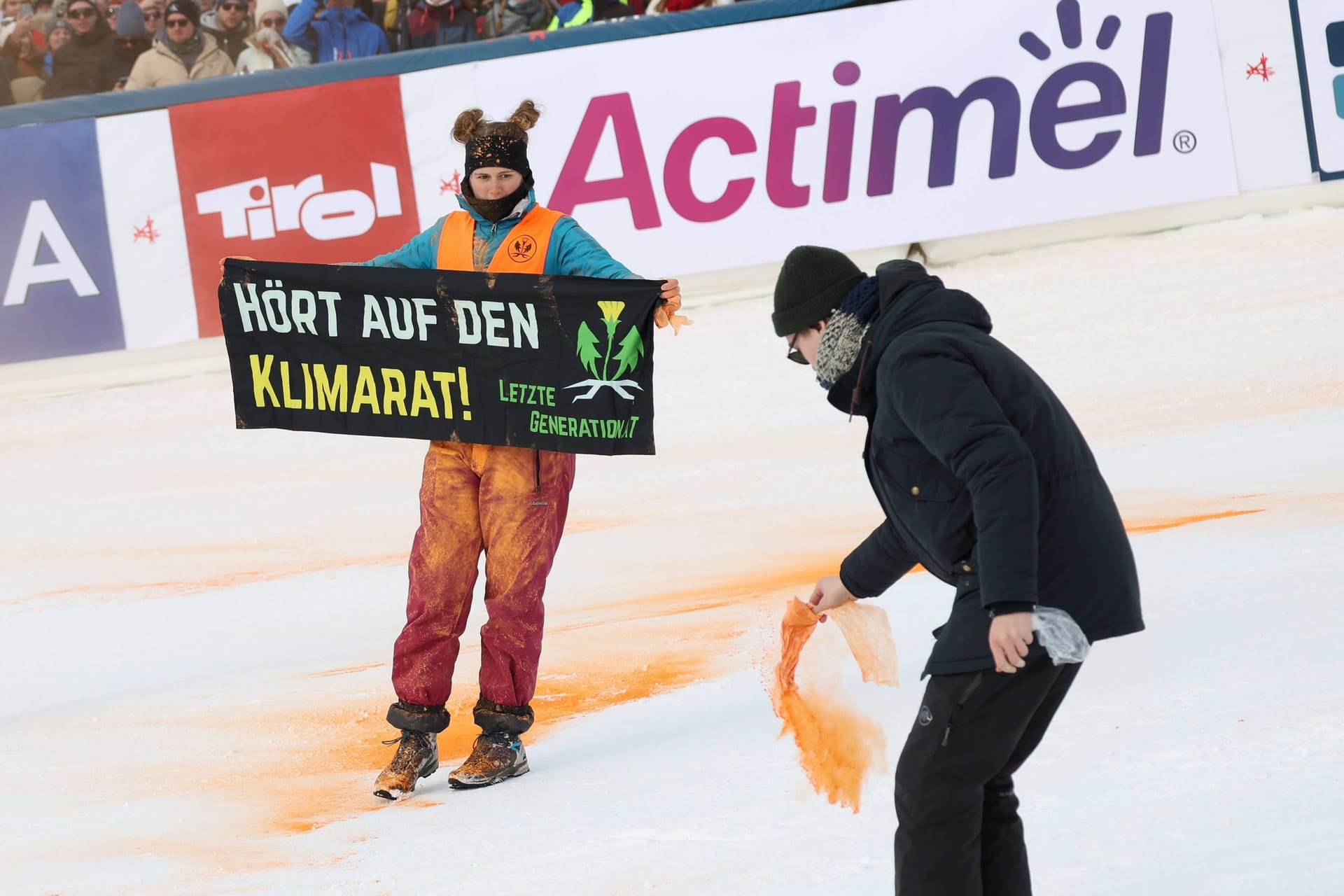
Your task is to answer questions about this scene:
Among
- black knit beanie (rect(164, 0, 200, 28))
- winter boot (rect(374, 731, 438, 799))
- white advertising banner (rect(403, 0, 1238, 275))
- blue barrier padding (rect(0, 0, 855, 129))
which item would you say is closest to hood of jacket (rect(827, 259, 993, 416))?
winter boot (rect(374, 731, 438, 799))

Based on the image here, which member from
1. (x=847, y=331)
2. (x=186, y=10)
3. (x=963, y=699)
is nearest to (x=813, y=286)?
(x=847, y=331)

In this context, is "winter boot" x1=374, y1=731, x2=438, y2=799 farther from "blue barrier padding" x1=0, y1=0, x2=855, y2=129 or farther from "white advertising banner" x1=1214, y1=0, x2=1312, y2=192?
"white advertising banner" x1=1214, y1=0, x2=1312, y2=192

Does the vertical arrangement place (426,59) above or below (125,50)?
→ below

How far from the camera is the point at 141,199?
7.71 meters

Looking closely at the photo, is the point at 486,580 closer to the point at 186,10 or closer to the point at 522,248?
the point at 522,248

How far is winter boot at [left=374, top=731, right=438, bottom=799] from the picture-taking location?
3.79m

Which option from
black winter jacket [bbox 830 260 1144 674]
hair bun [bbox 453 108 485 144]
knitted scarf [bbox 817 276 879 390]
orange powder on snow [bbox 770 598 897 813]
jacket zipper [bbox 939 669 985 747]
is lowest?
orange powder on snow [bbox 770 598 897 813]

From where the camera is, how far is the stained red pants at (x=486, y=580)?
3.88 metres

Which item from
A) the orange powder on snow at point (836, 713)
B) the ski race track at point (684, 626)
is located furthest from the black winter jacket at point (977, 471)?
the ski race track at point (684, 626)

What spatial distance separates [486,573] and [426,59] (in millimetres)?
4582

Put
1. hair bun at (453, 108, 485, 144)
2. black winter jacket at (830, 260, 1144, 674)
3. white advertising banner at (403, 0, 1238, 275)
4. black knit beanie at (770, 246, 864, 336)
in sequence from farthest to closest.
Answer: white advertising banner at (403, 0, 1238, 275)
hair bun at (453, 108, 485, 144)
black knit beanie at (770, 246, 864, 336)
black winter jacket at (830, 260, 1144, 674)

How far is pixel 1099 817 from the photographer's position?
3043 mm

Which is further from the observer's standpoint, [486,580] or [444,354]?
[444,354]

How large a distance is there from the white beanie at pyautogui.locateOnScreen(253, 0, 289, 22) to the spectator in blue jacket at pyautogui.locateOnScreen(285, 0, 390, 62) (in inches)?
4.4
